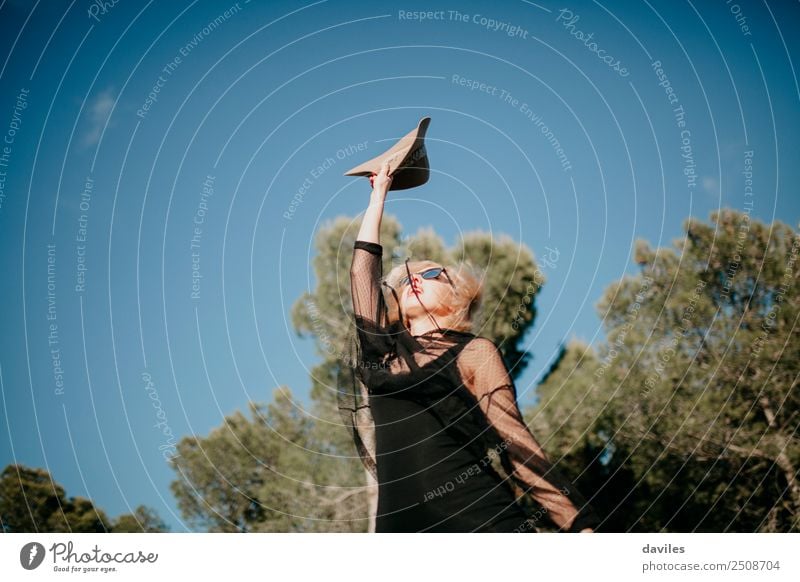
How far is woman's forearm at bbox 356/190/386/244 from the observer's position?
3438mm

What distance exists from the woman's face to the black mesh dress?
0.39 feet

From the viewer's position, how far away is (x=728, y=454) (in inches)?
317

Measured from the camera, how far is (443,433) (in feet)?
10.3

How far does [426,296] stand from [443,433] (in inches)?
29.7

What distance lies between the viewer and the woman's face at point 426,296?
3.63 meters

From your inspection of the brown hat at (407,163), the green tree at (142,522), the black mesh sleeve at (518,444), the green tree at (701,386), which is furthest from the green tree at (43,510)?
the green tree at (701,386)

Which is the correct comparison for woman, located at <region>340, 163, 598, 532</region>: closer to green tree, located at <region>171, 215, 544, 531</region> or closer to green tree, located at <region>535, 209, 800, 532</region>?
green tree, located at <region>171, 215, 544, 531</region>

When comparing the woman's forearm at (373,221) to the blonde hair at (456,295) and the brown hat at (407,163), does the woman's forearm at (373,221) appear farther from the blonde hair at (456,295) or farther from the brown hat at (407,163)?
the blonde hair at (456,295)

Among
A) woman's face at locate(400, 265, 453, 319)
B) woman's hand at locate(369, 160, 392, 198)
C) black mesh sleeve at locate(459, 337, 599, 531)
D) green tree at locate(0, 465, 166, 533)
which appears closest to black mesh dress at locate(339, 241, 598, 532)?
black mesh sleeve at locate(459, 337, 599, 531)
